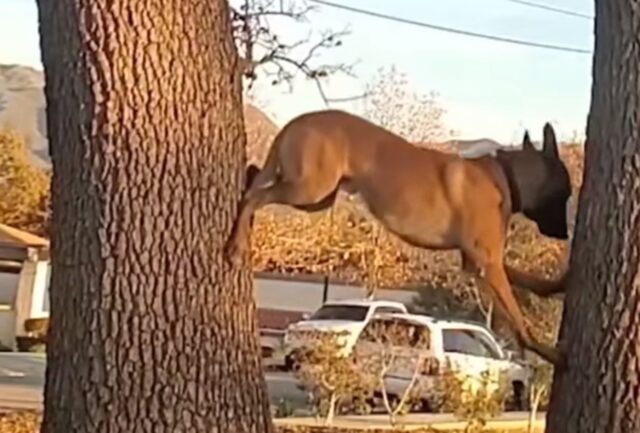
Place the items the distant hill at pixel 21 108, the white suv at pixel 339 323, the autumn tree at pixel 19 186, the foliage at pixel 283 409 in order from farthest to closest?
the distant hill at pixel 21 108 → the autumn tree at pixel 19 186 → the white suv at pixel 339 323 → the foliage at pixel 283 409

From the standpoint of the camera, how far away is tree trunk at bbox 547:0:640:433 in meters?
3.98

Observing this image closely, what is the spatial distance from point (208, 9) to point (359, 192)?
0.80 meters

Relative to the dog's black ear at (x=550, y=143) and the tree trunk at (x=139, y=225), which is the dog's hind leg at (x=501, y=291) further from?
the tree trunk at (x=139, y=225)

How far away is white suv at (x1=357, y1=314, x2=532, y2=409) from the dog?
7.47 metres

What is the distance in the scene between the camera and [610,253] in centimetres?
402

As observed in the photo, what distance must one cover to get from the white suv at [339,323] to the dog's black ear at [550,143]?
775 centimetres

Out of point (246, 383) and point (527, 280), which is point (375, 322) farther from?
point (246, 383)

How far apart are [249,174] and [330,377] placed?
8005 millimetres

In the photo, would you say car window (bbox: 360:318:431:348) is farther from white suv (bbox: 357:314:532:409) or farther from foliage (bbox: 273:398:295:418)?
foliage (bbox: 273:398:295:418)

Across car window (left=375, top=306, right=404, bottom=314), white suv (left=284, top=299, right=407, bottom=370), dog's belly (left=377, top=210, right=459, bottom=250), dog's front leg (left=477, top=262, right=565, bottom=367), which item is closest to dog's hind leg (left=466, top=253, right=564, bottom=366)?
dog's front leg (left=477, top=262, right=565, bottom=367)

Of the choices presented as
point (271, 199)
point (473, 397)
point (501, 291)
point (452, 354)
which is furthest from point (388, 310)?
point (271, 199)

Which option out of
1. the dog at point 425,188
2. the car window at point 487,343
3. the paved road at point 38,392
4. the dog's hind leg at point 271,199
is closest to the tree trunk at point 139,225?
the dog's hind leg at point 271,199

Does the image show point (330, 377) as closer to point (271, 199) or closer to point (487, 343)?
point (487, 343)

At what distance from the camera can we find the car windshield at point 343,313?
55.1 ft
